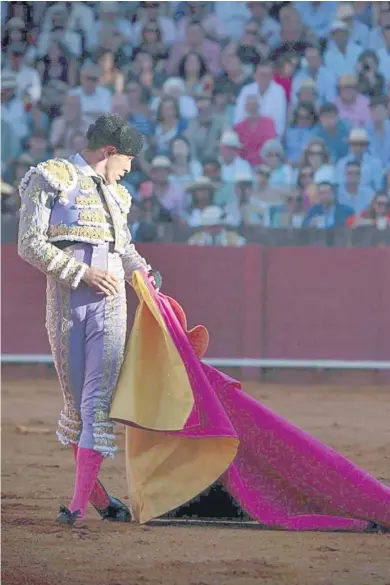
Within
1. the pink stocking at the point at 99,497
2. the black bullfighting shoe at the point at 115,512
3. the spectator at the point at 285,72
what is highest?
the spectator at the point at 285,72

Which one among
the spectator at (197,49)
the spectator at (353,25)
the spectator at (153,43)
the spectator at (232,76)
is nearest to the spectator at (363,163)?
the spectator at (353,25)

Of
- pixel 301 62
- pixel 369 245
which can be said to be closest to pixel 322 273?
pixel 369 245

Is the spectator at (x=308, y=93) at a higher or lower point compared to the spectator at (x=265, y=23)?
lower

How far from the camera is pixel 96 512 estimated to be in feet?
10.5

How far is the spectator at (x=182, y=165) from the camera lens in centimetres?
679

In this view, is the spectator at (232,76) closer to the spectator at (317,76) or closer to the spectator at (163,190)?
the spectator at (317,76)

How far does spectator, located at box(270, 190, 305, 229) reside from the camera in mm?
6574

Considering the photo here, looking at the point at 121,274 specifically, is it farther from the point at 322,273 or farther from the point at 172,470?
the point at 322,273

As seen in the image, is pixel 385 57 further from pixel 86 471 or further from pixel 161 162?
pixel 86 471

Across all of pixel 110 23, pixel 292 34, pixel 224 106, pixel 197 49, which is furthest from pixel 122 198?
pixel 110 23

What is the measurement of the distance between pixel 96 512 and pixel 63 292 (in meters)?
0.63

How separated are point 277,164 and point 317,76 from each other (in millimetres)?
606

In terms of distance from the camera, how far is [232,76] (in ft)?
23.1

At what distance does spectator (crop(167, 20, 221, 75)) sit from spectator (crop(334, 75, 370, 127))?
2.59ft
